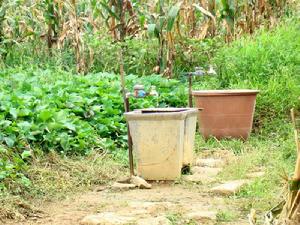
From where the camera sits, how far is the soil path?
3.71m

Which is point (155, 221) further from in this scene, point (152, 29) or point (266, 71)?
point (152, 29)

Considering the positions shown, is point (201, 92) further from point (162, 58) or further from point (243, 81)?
point (162, 58)

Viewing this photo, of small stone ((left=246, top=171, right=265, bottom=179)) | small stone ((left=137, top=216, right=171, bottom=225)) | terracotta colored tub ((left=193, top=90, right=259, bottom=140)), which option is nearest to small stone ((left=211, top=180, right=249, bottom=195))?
small stone ((left=246, top=171, right=265, bottom=179))

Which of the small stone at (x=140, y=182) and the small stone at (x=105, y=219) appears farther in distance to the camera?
the small stone at (x=140, y=182)

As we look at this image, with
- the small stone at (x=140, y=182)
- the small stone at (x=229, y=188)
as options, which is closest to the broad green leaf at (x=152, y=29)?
the small stone at (x=140, y=182)

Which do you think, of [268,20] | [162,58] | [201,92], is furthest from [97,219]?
[268,20]

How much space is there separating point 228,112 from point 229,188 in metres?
2.25

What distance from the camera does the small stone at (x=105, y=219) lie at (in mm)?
3635

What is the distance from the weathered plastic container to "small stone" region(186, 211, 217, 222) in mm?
1199

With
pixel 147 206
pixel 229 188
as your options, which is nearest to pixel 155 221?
pixel 147 206

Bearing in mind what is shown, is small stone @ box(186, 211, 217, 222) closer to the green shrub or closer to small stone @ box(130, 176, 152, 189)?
small stone @ box(130, 176, 152, 189)

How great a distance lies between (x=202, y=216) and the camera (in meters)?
3.71

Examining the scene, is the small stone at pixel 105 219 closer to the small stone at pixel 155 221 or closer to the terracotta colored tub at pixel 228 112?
the small stone at pixel 155 221

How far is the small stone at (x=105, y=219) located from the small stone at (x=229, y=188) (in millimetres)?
888
